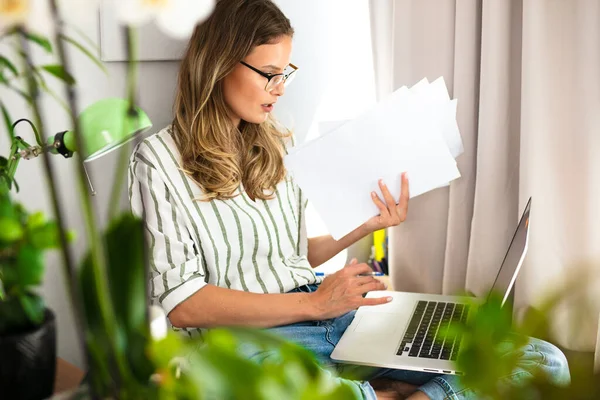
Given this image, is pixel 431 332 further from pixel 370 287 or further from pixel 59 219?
pixel 59 219

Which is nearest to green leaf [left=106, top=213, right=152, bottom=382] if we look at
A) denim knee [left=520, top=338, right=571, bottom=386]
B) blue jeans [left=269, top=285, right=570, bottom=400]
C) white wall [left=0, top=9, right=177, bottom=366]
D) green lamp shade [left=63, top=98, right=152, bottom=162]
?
green lamp shade [left=63, top=98, right=152, bottom=162]

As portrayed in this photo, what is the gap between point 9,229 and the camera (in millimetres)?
485

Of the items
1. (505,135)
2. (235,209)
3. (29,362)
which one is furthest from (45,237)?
(505,135)

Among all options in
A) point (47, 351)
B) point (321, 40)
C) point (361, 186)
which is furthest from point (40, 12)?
point (321, 40)

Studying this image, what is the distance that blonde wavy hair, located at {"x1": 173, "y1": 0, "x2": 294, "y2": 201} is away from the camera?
1.49 m

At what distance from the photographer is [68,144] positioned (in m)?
0.92

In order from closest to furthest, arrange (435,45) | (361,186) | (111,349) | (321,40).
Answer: (111,349) → (361,186) → (435,45) → (321,40)

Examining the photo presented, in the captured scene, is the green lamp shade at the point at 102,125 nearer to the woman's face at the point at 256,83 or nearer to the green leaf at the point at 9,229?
the green leaf at the point at 9,229

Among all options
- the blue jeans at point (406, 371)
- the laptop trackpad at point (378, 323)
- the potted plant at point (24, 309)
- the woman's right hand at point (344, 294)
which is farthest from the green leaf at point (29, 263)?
the laptop trackpad at point (378, 323)

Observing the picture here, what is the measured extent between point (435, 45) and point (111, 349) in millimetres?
1463

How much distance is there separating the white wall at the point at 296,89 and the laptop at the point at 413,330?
0.55 m

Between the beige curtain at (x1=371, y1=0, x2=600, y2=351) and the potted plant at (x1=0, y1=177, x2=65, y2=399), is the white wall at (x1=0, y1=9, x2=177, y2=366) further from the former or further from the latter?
the potted plant at (x1=0, y1=177, x2=65, y2=399)

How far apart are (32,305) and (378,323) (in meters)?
1.06

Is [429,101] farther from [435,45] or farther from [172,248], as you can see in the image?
[172,248]
